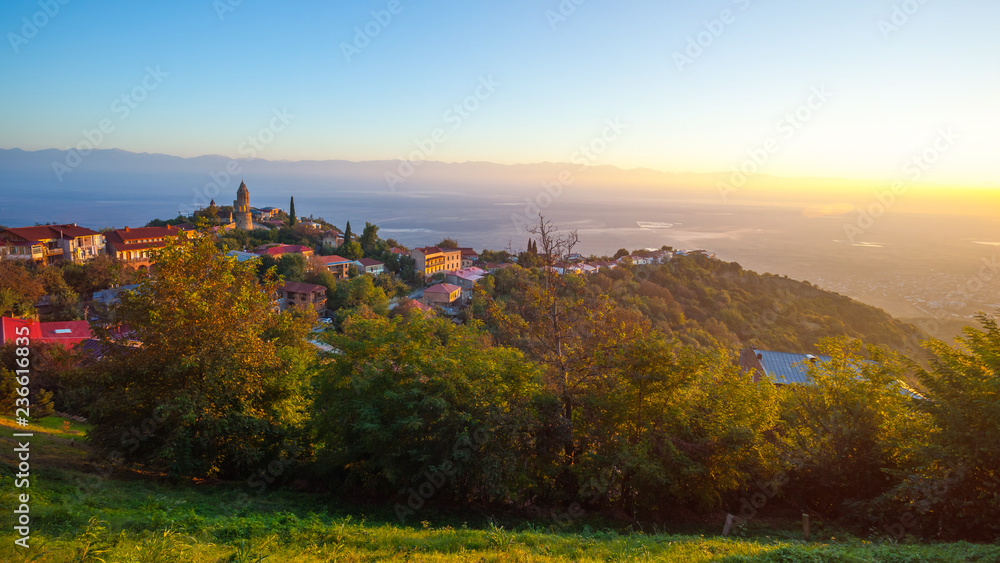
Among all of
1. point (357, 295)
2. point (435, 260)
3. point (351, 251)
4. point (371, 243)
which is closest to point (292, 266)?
point (357, 295)

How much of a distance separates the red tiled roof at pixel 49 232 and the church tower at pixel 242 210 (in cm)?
2522

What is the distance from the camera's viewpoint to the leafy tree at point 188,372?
28.9 ft

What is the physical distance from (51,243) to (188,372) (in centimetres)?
4584

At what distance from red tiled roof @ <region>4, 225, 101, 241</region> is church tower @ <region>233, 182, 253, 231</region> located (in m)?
25.2


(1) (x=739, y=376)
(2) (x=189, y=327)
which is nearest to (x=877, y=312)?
(1) (x=739, y=376)

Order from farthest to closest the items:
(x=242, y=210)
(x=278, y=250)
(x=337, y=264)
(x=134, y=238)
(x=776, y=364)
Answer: (x=242, y=210) < (x=278, y=250) < (x=337, y=264) < (x=134, y=238) < (x=776, y=364)

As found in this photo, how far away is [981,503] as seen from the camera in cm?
722

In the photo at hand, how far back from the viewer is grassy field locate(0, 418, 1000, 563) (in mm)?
5164

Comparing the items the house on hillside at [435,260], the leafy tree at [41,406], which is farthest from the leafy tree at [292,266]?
the leafy tree at [41,406]

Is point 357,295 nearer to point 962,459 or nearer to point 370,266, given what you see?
point 370,266

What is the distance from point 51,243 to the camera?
40.2 metres

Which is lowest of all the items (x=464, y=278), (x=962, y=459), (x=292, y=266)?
(x=464, y=278)

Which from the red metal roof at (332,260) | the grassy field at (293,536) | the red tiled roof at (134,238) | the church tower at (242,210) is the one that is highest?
the church tower at (242,210)

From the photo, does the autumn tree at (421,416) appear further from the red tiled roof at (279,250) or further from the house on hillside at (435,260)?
the house on hillside at (435,260)
